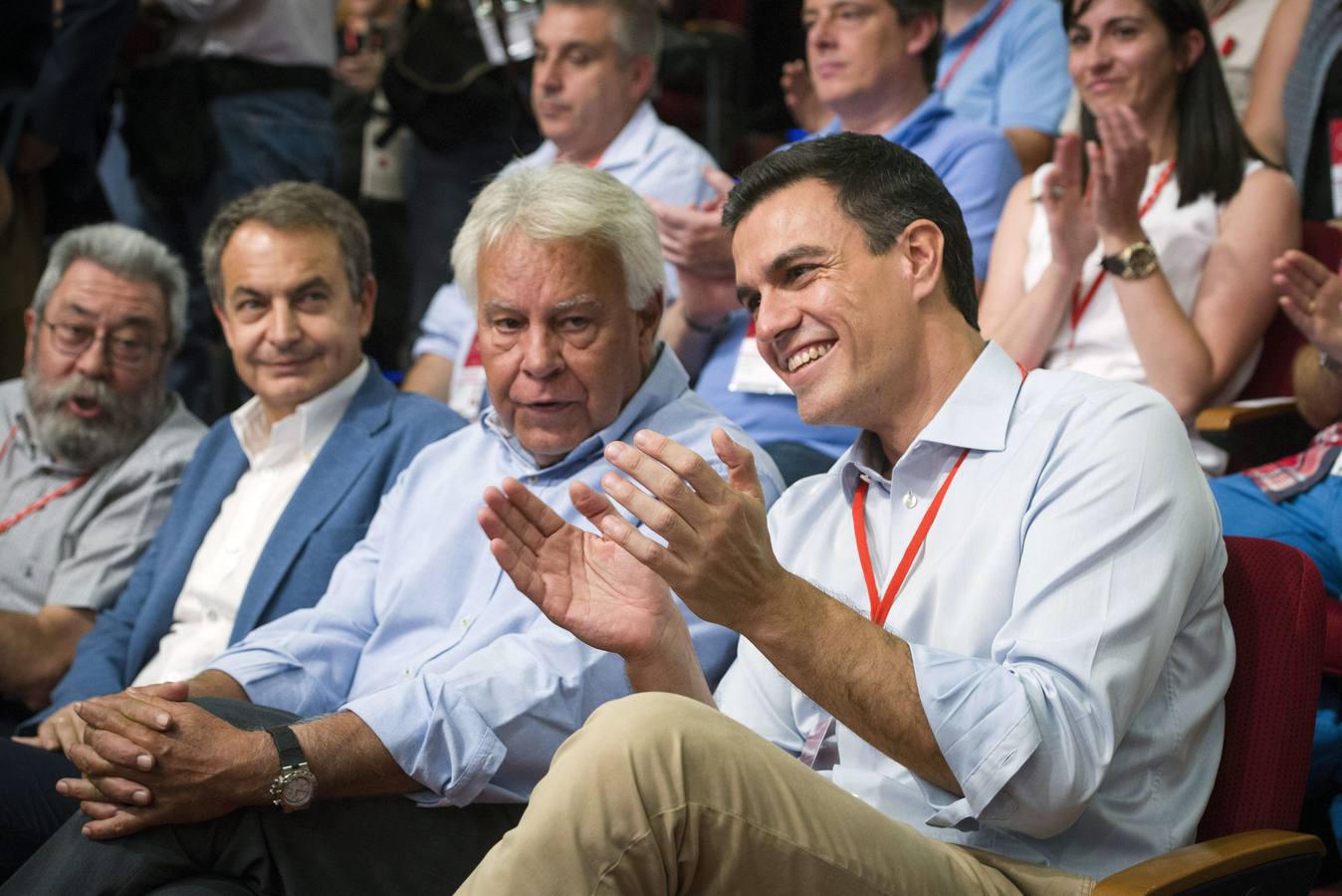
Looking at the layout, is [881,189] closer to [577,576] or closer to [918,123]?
[577,576]

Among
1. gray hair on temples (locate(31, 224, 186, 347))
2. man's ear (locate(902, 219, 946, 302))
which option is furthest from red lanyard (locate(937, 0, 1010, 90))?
man's ear (locate(902, 219, 946, 302))

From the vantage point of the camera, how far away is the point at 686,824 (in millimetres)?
1509

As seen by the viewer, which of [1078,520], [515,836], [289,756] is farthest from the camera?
[289,756]

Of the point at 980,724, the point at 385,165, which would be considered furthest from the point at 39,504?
the point at 980,724

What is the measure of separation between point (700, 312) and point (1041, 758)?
1829 mm

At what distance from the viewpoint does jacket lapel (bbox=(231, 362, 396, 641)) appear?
2.77m

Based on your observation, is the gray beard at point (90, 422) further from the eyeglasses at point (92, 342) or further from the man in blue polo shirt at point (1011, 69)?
the man in blue polo shirt at point (1011, 69)

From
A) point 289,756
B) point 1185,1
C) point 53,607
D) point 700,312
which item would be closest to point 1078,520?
point 289,756

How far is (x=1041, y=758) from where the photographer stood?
61.2 inches

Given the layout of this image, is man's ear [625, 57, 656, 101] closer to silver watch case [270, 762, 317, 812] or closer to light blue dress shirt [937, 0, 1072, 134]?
light blue dress shirt [937, 0, 1072, 134]

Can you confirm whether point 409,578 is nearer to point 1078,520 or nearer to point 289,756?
point 289,756

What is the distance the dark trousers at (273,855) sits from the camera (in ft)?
6.41

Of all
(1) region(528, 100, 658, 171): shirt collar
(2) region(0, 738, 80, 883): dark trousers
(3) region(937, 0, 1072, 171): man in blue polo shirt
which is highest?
(3) region(937, 0, 1072, 171): man in blue polo shirt

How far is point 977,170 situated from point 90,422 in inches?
82.2
